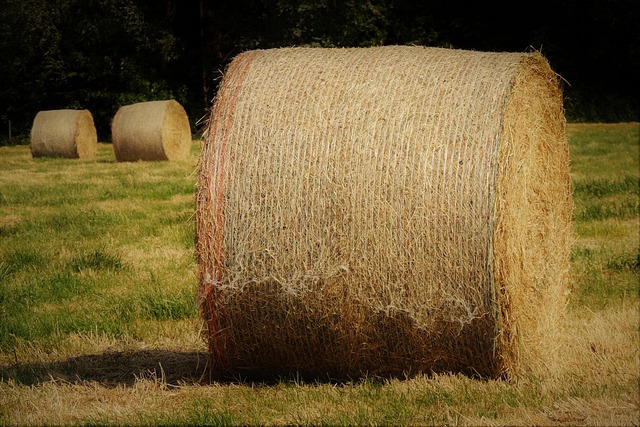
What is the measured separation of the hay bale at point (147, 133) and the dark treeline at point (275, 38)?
1660 mm

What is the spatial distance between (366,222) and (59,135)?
15.7 m

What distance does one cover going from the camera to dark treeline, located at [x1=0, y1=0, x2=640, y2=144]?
854 inches

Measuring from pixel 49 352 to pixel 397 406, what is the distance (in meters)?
2.54

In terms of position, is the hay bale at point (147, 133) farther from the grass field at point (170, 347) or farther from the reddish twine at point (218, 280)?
the reddish twine at point (218, 280)

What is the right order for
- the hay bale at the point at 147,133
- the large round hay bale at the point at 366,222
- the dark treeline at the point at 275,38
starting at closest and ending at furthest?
the large round hay bale at the point at 366,222 < the hay bale at the point at 147,133 < the dark treeline at the point at 275,38

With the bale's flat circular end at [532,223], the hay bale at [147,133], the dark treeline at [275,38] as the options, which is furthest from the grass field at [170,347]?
the dark treeline at [275,38]

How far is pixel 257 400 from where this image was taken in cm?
462

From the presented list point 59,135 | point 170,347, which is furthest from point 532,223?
point 59,135

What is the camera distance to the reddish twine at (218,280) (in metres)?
4.71

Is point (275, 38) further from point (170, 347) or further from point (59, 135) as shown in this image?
point (170, 347)

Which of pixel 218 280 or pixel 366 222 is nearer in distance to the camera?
pixel 366 222

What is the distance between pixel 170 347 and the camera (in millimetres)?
5766

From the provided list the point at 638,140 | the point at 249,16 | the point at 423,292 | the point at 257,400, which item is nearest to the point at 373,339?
the point at 423,292

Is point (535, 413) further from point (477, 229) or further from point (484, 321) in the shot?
point (477, 229)
